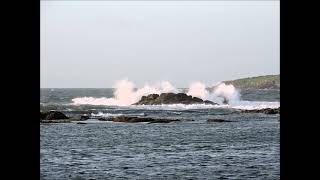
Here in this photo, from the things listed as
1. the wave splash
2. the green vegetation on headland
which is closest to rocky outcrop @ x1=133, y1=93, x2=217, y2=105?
the wave splash

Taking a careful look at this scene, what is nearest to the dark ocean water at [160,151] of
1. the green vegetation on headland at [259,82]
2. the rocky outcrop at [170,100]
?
the rocky outcrop at [170,100]

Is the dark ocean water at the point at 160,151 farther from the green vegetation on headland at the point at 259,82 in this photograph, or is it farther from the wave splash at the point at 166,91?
the green vegetation on headland at the point at 259,82

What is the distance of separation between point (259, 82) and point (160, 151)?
106568 mm

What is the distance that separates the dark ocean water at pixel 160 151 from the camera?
16547 mm

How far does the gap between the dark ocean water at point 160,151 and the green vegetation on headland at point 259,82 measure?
8345cm

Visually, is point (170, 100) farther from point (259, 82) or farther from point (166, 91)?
point (259, 82)

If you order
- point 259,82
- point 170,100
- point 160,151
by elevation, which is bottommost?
point 160,151

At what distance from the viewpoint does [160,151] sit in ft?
75.0

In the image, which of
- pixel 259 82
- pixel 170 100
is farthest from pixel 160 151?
pixel 259 82
